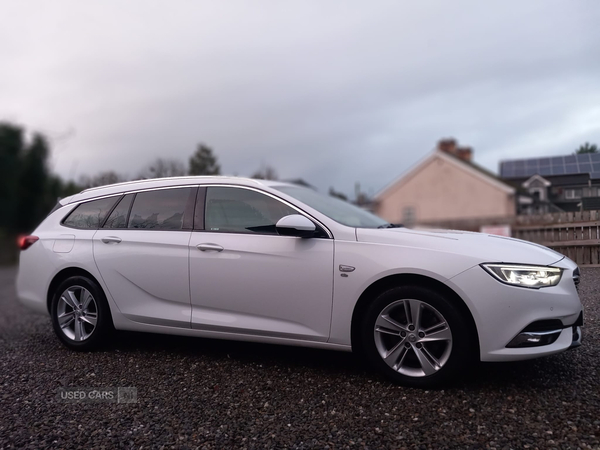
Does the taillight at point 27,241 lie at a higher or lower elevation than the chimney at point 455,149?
lower

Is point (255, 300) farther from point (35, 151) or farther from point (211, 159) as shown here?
point (35, 151)

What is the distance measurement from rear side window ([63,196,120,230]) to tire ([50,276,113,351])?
52cm

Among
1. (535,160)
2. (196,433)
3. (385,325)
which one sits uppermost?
(535,160)

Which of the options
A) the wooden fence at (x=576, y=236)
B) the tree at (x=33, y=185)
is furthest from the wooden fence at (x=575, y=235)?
the tree at (x=33, y=185)

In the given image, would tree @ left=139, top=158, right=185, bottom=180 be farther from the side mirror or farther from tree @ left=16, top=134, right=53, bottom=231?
tree @ left=16, top=134, right=53, bottom=231

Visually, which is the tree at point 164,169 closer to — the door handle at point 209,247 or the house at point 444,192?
the door handle at point 209,247

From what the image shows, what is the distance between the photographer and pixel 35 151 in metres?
26.8

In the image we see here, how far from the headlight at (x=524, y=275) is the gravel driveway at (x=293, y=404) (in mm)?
642

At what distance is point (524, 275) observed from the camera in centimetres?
311

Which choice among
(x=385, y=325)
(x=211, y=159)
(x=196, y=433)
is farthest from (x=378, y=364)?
(x=211, y=159)

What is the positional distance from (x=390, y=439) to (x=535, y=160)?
12.6ft

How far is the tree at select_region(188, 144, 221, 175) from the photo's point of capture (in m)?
7.56

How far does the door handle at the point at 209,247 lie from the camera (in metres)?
3.88

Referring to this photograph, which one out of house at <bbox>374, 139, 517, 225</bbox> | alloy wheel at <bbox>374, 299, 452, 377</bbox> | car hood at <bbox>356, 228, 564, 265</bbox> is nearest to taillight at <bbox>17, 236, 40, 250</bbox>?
car hood at <bbox>356, 228, 564, 265</bbox>
